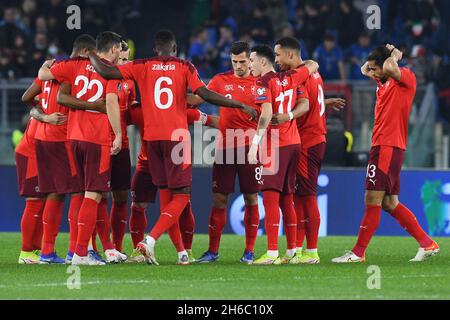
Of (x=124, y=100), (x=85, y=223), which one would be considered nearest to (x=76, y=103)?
(x=124, y=100)

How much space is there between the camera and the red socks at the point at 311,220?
39.0ft

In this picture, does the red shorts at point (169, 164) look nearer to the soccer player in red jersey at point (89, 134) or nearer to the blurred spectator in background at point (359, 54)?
the soccer player in red jersey at point (89, 134)

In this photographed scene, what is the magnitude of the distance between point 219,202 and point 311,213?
897mm

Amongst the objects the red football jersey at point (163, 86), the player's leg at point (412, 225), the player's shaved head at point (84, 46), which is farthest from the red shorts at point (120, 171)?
the player's leg at point (412, 225)

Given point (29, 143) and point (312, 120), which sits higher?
point (312, 120)

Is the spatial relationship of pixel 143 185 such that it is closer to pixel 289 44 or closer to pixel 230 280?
pixel 289 44

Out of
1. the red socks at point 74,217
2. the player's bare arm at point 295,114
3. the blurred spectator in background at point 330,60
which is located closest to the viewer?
the red socks at point 74,217

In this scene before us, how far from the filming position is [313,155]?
472 inches

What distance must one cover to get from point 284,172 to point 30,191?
2.52 meters

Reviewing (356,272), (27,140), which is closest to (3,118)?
(27,140)

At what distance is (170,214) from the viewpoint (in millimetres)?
11094

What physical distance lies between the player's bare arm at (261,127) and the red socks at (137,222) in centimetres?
152

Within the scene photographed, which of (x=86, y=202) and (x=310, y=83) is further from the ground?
(x=310, y=83)
